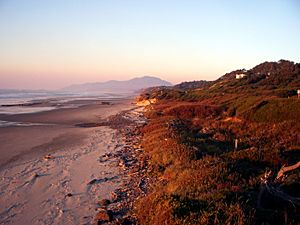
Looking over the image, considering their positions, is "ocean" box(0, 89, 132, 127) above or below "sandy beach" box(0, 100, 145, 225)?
below

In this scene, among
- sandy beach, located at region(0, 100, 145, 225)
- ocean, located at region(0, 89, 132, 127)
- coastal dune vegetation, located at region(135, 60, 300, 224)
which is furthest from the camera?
ocean, located at region(0, 89, 132, 127)

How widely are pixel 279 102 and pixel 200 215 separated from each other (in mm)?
15324

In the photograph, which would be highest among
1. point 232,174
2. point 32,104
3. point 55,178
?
point 232,174

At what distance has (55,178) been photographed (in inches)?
415

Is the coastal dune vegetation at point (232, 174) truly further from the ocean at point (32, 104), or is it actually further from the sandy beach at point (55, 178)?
the ocean at point (32, 104)

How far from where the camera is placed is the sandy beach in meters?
7.63

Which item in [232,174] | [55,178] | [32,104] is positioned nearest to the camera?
[232,174]

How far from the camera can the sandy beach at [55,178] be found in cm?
763

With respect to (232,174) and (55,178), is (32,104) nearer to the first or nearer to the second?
(55,178)

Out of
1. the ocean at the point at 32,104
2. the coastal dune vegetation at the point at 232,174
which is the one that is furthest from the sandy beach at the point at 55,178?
the ocean at the point at 32,104

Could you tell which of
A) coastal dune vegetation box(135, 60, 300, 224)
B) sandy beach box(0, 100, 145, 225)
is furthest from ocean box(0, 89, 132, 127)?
coastal dune vegetation box(135, 60, 300, 224)

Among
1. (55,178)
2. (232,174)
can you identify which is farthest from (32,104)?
(232,174)

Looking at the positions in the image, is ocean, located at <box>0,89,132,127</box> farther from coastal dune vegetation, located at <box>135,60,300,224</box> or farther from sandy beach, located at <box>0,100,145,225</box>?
coastal dune vegetation, located at <box>135,60,300,224</box>

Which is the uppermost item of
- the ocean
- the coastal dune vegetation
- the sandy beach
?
the coastal dune vegetation
